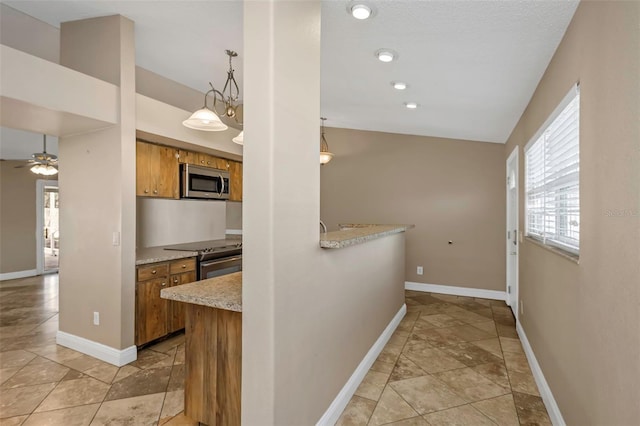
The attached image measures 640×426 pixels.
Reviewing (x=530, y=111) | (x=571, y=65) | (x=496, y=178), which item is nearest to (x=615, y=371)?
(x=571, y=65)

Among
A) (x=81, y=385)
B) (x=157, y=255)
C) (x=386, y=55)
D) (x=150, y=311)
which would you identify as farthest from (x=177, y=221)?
(x=386, y=55)

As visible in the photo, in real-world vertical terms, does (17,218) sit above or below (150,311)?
above

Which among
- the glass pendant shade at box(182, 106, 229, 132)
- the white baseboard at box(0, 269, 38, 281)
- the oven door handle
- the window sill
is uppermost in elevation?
the glass pendant shade at box(182, 106, 229, 132)

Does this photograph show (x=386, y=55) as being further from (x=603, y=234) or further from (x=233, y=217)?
(x=233, y=217)

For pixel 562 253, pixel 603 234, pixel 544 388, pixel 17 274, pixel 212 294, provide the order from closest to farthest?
pixel 603 234 < pixel 212 294 < pixel 562 253 < pixel 544 388 < pixel 17 274

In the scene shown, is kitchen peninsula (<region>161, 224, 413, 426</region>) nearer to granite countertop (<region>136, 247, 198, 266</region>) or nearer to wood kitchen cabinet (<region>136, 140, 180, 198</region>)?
granite countertop (<region>136, 247, 198, 266</region>)

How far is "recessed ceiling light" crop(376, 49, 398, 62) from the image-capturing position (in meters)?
2.46

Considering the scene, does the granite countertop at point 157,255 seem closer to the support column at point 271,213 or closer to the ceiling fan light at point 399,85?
the support column at point 271,213

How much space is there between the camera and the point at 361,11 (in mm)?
1959

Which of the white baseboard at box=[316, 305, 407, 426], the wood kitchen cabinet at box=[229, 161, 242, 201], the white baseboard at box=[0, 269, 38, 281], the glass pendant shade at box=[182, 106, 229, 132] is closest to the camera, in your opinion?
the white baseboard at box=[316, 305, 407, 426]

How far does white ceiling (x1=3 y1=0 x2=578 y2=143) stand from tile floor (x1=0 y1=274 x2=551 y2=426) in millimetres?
2361

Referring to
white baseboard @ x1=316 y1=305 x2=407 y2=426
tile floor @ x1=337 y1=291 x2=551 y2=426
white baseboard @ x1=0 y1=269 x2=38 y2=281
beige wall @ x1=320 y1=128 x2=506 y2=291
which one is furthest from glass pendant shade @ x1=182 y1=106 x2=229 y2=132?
white baseboard @ x1=0 y1=269 x2=38 y2=281

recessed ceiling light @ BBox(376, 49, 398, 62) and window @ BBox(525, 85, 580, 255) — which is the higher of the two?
recessed ceiling light @ BBox(376, 49, 398, 62)

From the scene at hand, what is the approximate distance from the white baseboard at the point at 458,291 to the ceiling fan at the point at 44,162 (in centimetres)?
610
